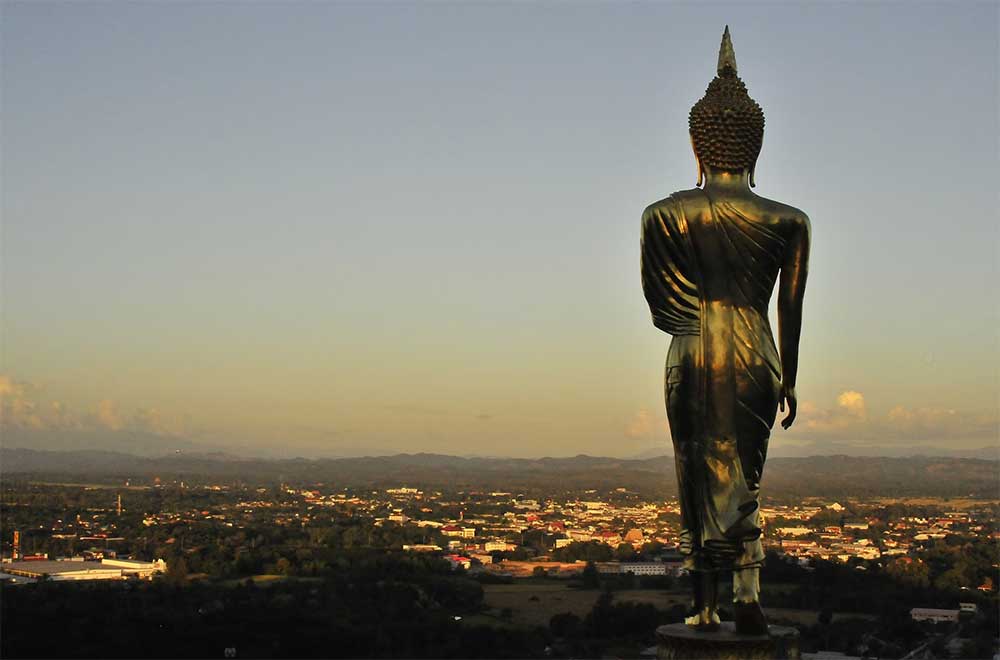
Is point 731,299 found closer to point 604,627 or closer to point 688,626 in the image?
point 688,626

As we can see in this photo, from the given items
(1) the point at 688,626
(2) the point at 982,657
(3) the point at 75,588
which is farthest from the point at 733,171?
(3) the point at 75,588

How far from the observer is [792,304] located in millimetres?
8312

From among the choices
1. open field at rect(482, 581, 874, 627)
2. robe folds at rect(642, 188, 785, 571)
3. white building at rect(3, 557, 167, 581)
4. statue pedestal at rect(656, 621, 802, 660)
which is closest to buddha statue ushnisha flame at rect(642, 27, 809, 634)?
robe folds at rect(642, 188, 785, 571)

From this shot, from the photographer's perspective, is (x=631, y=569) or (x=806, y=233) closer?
(x=806, y=233)

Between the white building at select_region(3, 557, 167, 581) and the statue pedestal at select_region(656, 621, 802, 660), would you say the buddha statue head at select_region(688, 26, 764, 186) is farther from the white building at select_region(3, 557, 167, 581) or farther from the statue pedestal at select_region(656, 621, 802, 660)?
the white building at select_region(3, 557, 167, 581)

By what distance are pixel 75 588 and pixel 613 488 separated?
96231 mm

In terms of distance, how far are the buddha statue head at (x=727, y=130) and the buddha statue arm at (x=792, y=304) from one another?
0.46 meters

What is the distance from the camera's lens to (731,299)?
817cm

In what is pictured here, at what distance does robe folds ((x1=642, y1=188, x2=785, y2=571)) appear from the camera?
811 cm

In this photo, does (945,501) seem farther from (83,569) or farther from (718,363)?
(718,363)

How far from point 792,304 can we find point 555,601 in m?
35.0

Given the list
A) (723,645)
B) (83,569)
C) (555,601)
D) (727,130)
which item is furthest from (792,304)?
(83,569)

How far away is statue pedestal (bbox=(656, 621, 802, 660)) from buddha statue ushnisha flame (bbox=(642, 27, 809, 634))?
0.86 feet

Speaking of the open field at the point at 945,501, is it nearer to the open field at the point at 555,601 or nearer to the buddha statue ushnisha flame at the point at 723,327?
the open field at the point at 555,601
